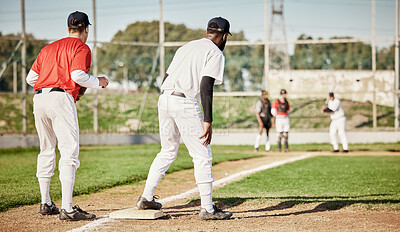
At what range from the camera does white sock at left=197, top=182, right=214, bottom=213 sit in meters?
5.36

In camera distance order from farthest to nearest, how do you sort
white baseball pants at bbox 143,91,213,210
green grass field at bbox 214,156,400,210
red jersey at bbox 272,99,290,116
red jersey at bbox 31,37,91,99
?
red jersey at bbox 272,99,290,116, green grass field at bbox 214,156,400,210, red jersey at bbox 31,37,91,99, white baseball pants at bbox 143,91,213,210

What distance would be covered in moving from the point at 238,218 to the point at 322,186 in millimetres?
3166

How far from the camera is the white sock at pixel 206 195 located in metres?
5.36

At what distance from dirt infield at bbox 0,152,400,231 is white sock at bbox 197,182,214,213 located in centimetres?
18

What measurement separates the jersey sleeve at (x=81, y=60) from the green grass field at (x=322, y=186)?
2675 mm

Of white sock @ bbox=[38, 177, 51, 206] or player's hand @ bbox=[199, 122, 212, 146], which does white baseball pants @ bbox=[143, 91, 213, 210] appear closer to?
player's hand @ bbox=[199, 122, 212, 146]

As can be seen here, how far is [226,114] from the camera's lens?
20.6m

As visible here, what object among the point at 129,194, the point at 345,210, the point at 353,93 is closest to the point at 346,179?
the point at 345,210

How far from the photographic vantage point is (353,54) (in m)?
19.9

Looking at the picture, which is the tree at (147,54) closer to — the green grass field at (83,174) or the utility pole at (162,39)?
the utility pole at (162,39)

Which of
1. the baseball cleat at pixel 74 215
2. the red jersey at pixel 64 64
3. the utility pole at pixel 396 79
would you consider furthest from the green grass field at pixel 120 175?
the utility pole at pixel 396 79

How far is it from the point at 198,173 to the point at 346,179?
15.9 feet

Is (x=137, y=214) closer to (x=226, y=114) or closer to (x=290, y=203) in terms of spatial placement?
(x=290, y=203)

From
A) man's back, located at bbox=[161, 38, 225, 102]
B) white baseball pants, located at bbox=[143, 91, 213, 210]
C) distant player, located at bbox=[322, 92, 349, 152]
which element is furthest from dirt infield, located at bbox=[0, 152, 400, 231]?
distant player, located at bbox=[322, 92, 349, 152]
